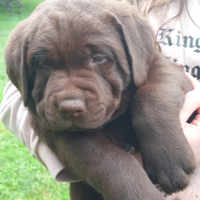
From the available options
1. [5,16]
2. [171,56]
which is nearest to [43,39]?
[171,56]

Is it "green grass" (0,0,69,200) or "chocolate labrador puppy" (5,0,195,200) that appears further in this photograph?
"green grass" (0,0,69,200)

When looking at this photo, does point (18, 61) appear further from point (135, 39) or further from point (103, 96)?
point (135, 39)

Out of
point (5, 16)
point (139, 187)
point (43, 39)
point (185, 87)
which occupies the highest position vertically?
point (43, 39)

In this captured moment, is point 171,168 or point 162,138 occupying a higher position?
point 162,138

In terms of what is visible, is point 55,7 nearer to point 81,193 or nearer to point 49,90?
point 49,90

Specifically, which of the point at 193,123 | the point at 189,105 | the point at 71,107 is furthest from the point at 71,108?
the point at 193,123

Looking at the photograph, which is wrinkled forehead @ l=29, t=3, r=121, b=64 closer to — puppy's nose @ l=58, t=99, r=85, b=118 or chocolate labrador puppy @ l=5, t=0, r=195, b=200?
chocolate labrador puppy @ l=5, t=0, r=195, b=200

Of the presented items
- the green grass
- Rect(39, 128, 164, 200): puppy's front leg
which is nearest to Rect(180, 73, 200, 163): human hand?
Rect(39, 128, 164, 200): puppy's front leg

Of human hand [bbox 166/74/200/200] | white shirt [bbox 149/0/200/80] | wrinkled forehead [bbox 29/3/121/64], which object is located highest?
wrinkled forehead [bbox 29/3/121/64]
